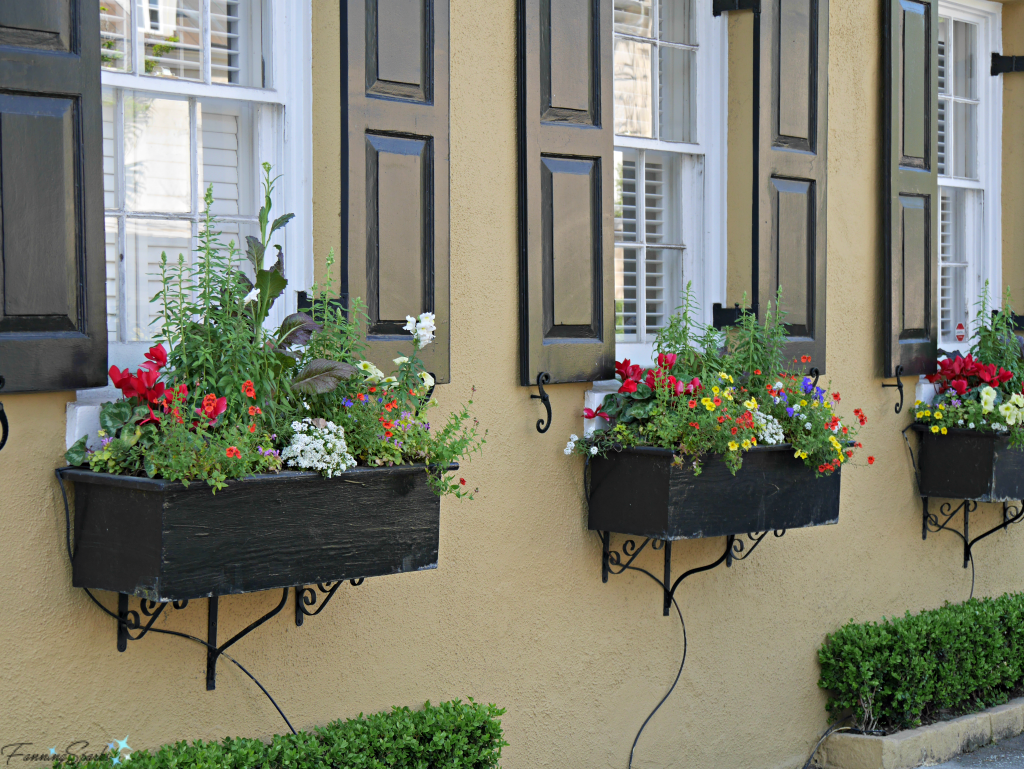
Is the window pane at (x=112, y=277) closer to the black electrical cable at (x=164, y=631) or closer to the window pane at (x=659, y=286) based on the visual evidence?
the black electrical cable at (x=164, y=631)

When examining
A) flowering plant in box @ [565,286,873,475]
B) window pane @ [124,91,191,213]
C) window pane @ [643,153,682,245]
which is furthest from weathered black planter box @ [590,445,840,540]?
window pane @ [124,91,191,213]

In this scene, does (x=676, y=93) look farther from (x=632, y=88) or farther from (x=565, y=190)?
(x=565, y=190)

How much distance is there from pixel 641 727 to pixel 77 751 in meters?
2.13

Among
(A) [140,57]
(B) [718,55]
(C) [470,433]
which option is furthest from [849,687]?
(A) [140,57]

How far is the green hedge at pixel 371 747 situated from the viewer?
2906 mm

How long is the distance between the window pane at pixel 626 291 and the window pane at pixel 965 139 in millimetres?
2455

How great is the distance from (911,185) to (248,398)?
3.54 meters

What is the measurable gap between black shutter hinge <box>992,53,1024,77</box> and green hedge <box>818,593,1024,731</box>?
111 inches

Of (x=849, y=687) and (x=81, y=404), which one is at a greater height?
(x=81, y=404)

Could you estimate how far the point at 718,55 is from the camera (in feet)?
15.0

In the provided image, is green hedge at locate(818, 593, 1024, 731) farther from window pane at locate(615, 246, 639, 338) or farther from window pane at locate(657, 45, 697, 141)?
window pane at locate(657, 45, 697, 141)

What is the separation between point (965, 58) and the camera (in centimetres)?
595

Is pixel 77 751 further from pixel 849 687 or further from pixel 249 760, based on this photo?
pixel 849 687

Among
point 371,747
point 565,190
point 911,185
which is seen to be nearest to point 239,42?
point 565,190
